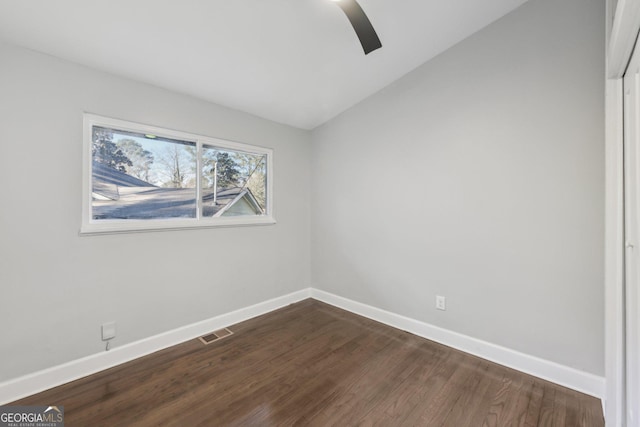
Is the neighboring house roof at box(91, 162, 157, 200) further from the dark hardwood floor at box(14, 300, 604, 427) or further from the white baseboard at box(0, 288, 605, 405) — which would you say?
the dark hardwood floor at box(14, 300, 604, 427)

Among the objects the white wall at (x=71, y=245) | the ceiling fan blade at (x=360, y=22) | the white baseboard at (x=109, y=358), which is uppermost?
the ceiling fan blade at (x=360, y=22)

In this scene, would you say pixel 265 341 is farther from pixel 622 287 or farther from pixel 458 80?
pixel 458 80

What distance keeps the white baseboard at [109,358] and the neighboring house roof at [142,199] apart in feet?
3.47

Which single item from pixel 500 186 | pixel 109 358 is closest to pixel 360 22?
pixel 500 186

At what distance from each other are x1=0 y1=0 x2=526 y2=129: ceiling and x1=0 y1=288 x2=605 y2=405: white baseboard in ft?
7.16

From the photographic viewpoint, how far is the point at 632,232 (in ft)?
4.32

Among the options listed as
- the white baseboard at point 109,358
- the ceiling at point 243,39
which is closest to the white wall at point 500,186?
the ceiling at point 243,39

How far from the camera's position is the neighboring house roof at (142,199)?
2.15m

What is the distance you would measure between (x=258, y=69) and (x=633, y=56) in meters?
2.31

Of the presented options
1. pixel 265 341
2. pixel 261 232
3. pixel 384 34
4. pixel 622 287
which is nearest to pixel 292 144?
pixel 261 232

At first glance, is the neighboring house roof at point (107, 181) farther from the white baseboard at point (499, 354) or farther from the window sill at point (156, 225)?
the white baseboard at point (499, 354)

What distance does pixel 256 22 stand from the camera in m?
1.88

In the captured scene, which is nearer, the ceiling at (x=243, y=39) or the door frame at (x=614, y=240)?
the door frame at (x=614, y=240)

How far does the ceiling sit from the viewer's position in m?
1.66
